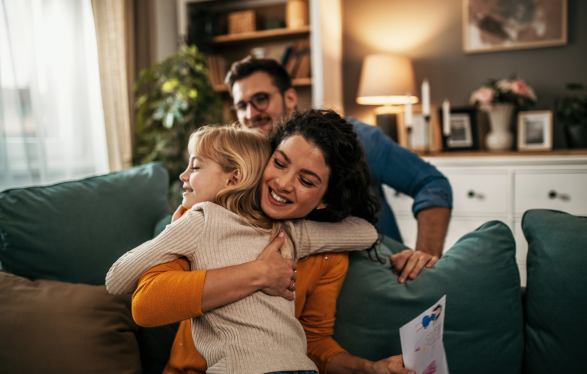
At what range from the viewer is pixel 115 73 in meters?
2.48

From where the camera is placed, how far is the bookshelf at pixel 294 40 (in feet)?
9.10

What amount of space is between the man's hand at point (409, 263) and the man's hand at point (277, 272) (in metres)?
0.33

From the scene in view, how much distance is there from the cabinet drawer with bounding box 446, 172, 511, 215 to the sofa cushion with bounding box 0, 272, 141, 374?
2017 millimetres

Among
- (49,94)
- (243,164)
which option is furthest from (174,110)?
(243,164)

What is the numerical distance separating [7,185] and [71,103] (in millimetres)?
623

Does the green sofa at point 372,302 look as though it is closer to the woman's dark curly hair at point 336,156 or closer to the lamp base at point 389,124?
the woman's dark curly hair at point 336,156

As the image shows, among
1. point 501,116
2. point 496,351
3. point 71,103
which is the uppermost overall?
point 71,103

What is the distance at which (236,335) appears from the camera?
0.82 metres

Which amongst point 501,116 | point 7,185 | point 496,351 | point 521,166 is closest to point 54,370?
point 496,351

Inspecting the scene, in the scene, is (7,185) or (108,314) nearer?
(108,314)

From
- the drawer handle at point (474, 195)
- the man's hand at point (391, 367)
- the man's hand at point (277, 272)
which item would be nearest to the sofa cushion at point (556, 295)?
the man's hand at point (391, 367)

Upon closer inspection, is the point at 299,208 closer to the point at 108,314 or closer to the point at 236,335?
the point at 236,335

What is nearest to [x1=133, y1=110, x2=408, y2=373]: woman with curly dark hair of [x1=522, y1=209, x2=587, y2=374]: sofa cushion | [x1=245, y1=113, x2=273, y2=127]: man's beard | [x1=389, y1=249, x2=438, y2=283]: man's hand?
[x1=389, y1=249, x2=438, y2=283]: man's hand

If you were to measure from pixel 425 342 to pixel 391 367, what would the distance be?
11 cm
